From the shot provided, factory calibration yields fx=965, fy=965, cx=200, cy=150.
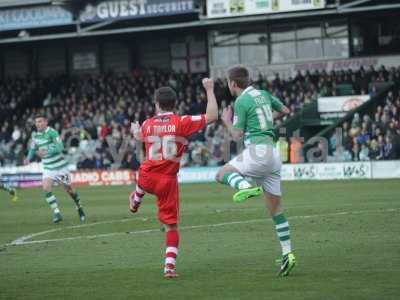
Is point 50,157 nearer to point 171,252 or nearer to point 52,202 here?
point 52,202

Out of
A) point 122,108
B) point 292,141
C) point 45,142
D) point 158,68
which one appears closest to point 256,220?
point 45,142

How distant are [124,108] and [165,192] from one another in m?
32.3

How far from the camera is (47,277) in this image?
12062 mm

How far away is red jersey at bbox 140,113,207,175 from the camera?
1177 cm

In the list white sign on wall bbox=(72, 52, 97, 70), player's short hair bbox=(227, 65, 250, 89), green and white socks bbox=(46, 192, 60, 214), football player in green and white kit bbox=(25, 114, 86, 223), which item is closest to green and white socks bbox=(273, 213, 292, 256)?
player's short hair bbox=(227, 65, 250, 89)

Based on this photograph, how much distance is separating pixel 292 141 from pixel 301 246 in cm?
2170

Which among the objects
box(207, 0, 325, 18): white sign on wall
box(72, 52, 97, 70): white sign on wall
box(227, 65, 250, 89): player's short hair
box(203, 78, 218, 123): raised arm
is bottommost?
box(203, 78, 218, 123): raised arm

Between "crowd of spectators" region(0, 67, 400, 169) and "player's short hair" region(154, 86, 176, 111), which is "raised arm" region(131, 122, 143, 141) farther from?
"crowd of spectators" region(0, 67, 400, 169)

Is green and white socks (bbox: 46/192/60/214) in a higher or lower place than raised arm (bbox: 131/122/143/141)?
lower

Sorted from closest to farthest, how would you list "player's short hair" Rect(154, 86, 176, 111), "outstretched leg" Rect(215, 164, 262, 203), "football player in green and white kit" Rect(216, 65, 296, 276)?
"outstretched leg" Rect(215, 164, 262, 203)
"football player in green and white kit" Rect(216, 65, 296, 276)
"player's short hair" Rect(154, 86, 176, 111)

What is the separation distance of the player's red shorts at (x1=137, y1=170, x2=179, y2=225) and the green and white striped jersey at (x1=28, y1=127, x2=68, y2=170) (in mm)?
9961

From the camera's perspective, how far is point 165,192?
11.8m

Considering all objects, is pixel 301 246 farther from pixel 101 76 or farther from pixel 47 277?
pixel 101 76

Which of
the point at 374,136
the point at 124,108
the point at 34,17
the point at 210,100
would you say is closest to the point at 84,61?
the point at 34,17
